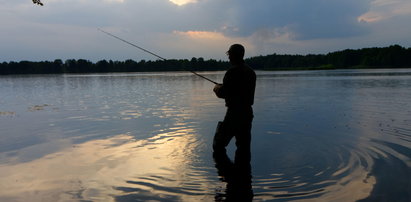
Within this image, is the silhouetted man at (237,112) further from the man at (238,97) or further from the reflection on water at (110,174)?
the reflection on water at (110,174)

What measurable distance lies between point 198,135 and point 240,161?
3382 mm

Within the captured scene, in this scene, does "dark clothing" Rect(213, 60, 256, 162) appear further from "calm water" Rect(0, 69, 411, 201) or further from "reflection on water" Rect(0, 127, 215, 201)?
"reflection on water" Rect(0, 127, 215, 201)

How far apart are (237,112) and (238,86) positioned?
2.03 ft

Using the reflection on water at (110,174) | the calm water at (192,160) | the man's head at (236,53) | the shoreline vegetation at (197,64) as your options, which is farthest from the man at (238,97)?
the shoreline vegetation at (197,64)

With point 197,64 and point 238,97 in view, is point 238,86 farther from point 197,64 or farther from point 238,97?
point 197,64

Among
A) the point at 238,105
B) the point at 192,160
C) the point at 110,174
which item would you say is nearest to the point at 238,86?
the point at 238,105

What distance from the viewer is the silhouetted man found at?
6.41 meters

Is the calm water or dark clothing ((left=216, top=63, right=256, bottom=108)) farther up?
dark clothing ((left=216, top=63, right=256, bottom=108))

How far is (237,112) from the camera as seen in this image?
22.1 ft

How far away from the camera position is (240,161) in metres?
6.99

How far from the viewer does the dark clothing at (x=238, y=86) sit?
6.42 m

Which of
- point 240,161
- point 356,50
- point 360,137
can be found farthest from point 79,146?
point 356,50

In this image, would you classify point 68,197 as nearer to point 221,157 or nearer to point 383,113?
point 221,157

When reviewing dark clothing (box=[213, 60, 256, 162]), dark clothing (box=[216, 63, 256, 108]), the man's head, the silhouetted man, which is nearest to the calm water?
the silhouetted man
